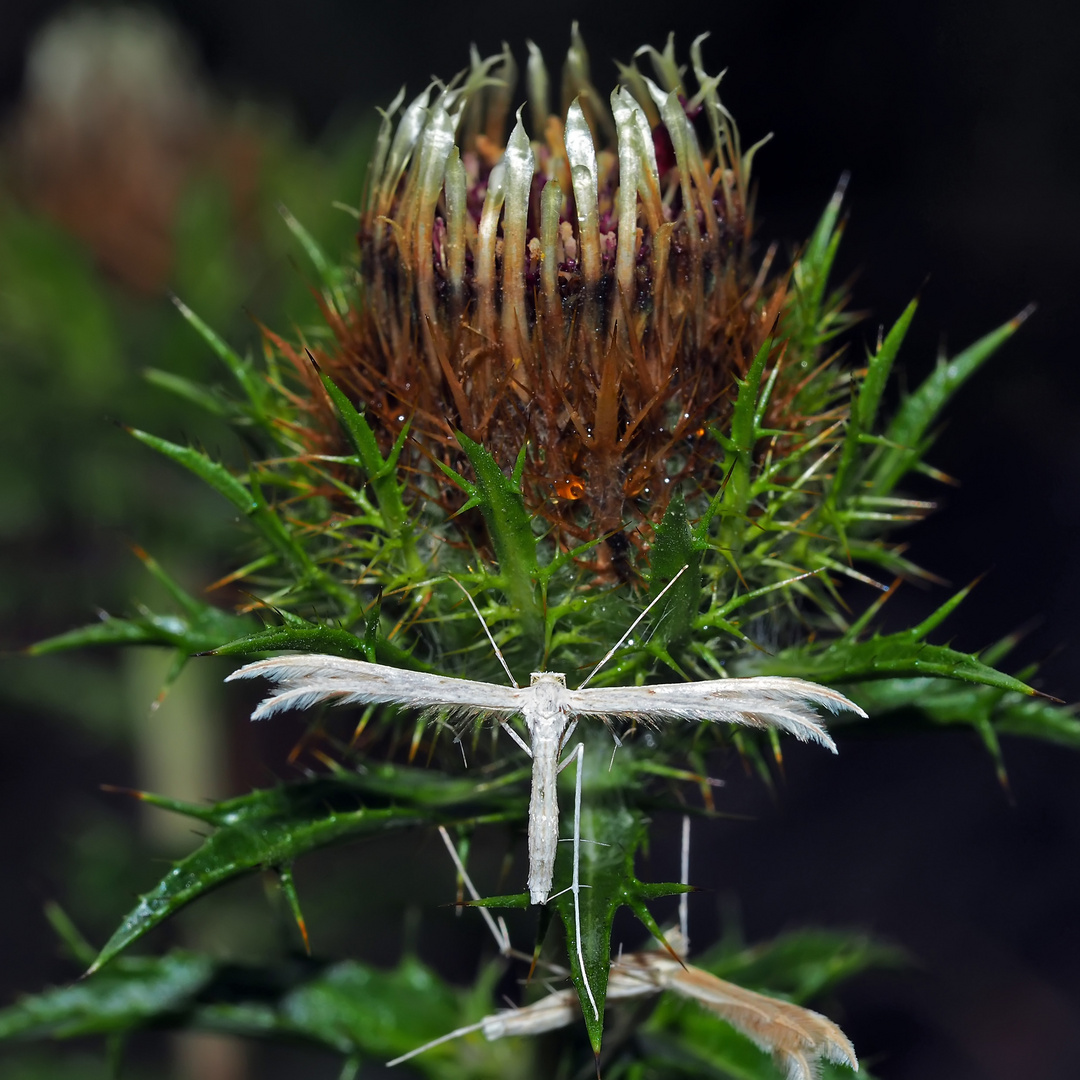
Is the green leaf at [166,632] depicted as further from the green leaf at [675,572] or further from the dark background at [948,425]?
the dark background at [948,425]

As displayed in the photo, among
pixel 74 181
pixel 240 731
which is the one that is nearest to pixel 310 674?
pixel 74 181

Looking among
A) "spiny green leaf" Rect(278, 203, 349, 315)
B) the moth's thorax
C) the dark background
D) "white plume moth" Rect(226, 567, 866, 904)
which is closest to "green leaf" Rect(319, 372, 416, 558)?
"white plume moth" Rect(226, 567, 866, 904)

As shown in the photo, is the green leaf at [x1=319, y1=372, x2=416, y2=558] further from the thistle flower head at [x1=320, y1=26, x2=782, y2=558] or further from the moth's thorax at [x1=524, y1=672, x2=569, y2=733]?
the moth's thorax at [x1=524, y1=672, x2=569, y2=733]

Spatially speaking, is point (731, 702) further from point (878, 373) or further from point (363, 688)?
point (878, 373)

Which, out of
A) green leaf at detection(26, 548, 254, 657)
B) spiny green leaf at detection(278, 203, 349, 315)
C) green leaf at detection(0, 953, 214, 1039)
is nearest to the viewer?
green leaf at detection(26, 548, 254, 657)

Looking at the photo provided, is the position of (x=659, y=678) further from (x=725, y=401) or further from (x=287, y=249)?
(x=287, y=249)

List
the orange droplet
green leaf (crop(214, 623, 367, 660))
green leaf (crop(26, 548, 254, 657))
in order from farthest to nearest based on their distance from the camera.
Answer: green leaf (crop(26, 548, 254, 657)) → the orange droplet → green leaf (crop(214, 623, 367, 660))
